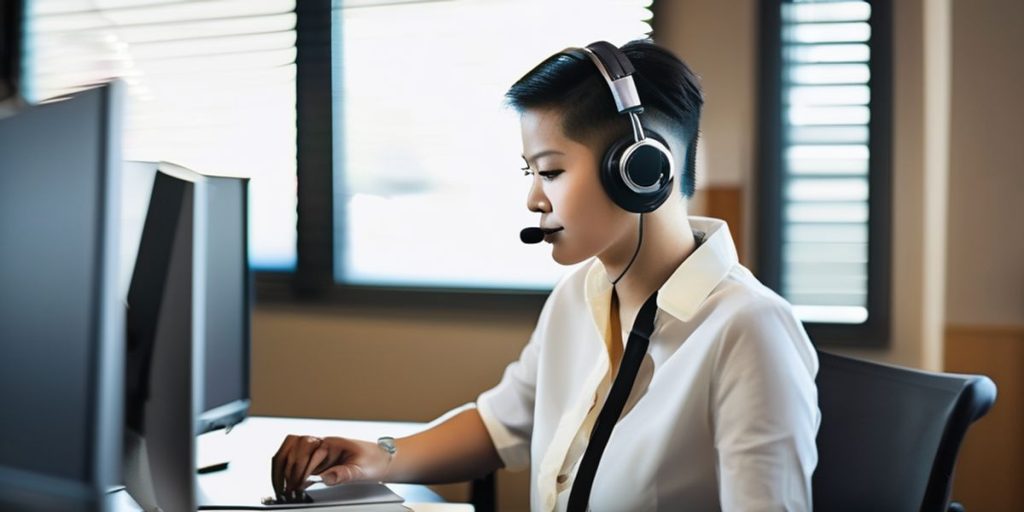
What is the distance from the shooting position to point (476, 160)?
259 centimetres

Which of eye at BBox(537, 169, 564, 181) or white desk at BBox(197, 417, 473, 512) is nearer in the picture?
eye at BBox(537, 169, 564, 181)

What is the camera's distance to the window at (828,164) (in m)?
2.29

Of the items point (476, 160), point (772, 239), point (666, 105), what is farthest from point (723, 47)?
point (666, 105)

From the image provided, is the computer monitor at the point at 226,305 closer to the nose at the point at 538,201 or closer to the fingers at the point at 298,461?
the fingers at the point at 298,461

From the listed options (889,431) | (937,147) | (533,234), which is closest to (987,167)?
(937,147)

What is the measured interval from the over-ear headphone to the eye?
0.18ft

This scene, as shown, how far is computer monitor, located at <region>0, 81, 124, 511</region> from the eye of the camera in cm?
62

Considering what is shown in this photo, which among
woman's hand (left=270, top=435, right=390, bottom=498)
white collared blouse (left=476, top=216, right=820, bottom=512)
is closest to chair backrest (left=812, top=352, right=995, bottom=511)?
white collared blouse (left=476, top=216, right=820, bottom=512)

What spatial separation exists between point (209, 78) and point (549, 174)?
6.36 ft

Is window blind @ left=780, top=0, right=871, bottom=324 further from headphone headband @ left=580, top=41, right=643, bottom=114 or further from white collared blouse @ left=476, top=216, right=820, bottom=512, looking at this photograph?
headphone headband @ left=580, top=41, right=643, bottom=114

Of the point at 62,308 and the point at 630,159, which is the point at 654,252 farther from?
the point at 62,308

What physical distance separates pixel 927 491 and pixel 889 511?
0.11 metres

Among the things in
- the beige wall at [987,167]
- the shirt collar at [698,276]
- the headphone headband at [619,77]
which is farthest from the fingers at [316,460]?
the beige wall at [987,167]

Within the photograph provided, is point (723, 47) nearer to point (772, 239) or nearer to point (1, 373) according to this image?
point (772, 239)
